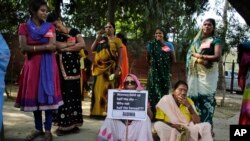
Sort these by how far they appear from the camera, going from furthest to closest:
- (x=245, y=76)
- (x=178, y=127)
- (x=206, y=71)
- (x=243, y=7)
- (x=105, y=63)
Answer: (x=105, y=63), (x=206, y=71), (x=178, y=127), (x=243, y=7), (x=245, y=76)

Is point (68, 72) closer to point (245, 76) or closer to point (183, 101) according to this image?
point (183, 101)

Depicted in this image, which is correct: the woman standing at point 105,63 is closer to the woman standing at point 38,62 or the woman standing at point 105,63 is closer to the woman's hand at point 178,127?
the woman standing at point 38,62

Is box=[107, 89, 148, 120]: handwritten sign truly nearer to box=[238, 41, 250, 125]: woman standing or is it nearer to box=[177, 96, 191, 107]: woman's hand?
box=[177, 96, 191, 107]: woman's hand

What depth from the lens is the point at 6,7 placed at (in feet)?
46.2

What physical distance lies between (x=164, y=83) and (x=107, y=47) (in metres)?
1.10

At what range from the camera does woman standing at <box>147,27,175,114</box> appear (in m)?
7.17

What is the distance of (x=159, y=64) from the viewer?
7.25 meters

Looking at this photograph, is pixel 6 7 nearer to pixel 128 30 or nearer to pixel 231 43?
pixel 128 30

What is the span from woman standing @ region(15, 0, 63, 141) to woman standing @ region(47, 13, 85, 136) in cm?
43

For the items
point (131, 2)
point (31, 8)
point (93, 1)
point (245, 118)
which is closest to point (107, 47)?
point (31, 8)

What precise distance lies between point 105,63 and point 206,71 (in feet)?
6.02

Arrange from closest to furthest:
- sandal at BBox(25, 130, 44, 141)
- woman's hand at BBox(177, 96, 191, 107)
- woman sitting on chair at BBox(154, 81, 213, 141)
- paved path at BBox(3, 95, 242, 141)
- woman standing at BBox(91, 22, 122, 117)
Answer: woman sitting on chair at BBox(154, 81, 213, 141)
woman's hand at BBox(177, 96, 191, 107)
sandal at BBox(25, 130, 44, 141)
paved path at BBox(3, 95, 242, 141)
woman standing at BBox(91, 22, 122, 117)

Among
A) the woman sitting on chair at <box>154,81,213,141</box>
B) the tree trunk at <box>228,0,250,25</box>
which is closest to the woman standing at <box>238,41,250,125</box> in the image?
the tree trunk at <box>228,0,250,25</box>

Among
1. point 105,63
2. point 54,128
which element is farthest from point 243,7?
point 54,128
